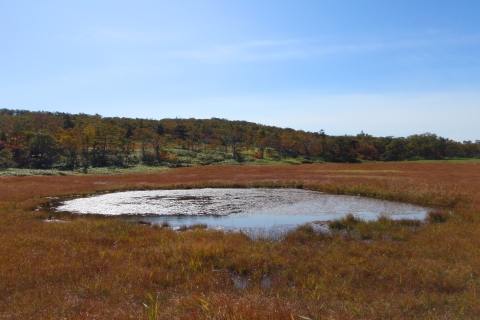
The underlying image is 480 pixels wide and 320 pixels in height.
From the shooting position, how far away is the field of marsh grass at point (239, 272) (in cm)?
714

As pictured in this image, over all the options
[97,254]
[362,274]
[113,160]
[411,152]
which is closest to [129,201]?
[97,254]

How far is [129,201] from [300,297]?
24.8 m

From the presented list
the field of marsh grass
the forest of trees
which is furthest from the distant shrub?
the forest of trees

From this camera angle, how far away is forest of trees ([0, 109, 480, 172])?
76.3m

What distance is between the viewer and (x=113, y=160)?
267 feet

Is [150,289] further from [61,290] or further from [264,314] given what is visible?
[264,314]

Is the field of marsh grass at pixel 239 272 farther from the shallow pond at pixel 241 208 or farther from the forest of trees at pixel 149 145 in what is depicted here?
the forest of trees at pixel 149 145

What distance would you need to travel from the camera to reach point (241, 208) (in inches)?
1035

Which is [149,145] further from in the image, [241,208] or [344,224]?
[344,224]

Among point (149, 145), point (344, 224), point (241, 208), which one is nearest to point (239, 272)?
point (344, 224)

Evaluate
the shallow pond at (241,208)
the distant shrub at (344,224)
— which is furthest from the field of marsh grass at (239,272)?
the shallow pond at (241,208)

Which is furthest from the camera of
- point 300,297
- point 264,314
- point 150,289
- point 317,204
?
point 317,204

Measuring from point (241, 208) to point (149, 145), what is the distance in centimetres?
8611

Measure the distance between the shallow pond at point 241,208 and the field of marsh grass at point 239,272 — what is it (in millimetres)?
4002
